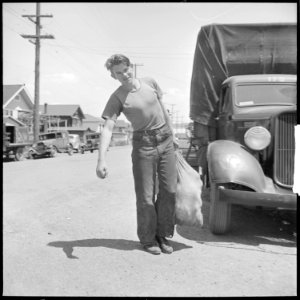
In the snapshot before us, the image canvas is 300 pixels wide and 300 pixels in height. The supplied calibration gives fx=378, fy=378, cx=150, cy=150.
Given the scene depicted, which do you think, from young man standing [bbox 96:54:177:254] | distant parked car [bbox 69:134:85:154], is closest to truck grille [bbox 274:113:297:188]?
young man standing [bbox 96:54:177:254]

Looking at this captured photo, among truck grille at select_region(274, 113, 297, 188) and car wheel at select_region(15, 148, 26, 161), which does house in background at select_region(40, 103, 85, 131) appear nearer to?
car wheel at select_region(15, 148, 26, 161)

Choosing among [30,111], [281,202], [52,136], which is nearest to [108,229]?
[281,202]

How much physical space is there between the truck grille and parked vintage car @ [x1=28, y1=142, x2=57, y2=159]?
20.3 m

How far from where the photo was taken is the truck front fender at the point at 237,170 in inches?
169

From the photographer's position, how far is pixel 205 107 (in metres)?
6.72

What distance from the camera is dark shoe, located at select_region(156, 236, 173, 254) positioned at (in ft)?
12.9

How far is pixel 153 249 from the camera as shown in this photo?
3895mm

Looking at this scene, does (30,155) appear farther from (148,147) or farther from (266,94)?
(148,147)

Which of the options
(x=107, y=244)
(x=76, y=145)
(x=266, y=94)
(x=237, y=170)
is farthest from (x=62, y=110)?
(x=237, y=170)

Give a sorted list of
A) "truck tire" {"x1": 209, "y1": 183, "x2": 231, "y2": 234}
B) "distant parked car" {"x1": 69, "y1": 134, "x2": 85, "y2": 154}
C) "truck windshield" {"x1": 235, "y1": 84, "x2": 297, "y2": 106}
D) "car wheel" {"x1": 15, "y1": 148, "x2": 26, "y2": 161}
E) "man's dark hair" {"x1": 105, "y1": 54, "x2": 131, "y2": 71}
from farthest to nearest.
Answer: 1. "distant parked car" {"x1": 69, "y1": 134, "x2": 85, "y2": 154}
2. "car wheel" {"x1": 15, "y1": 148, "x2": 26, "y2": 161}
3. "truck windshield" {"x1": 235, "y1": 84, "x2": 297, "y2": 106}
4. "truck tire" {"x1": 209, "y1": 183, "x2": 231, "y2": 234}
5. "man's dark hair" {"x1": 105, "y1": 54, "x2": 131, "y2": 71}

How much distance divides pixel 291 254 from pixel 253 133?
67.2 inches

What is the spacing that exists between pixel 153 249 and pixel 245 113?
2.77 metres

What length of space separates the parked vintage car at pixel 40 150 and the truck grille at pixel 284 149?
2031 cm

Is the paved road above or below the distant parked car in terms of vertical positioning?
below
